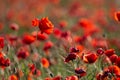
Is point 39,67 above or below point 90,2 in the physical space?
below

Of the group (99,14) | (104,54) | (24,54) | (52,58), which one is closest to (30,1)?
(99,14)

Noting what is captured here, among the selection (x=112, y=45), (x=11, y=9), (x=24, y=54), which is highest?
(x=11, y=9)

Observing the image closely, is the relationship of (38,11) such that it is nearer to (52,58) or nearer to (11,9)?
(11,9)

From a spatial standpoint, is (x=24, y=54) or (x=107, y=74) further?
(x=24, y=54)

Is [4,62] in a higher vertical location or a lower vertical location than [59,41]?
lower

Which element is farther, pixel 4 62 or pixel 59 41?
pixel 59 41

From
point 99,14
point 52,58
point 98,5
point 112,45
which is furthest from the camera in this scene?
point 98,5

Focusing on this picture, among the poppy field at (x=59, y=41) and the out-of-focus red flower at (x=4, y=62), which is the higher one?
the poppy field at (x=59, y=41)

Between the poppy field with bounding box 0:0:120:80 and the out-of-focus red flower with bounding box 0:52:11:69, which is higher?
the poppy field with bounding box 0:0:120:80
